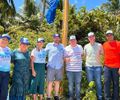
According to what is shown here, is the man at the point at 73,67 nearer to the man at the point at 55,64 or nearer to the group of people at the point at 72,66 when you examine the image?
the group of people at the point at 72,66

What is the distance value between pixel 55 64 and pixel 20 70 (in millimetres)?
1192

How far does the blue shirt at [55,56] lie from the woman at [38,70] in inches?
8.9

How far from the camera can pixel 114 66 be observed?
1048cm

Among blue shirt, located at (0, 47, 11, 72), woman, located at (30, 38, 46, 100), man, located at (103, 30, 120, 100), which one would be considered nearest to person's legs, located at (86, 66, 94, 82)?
man, located at (103, 30, 120, 100)

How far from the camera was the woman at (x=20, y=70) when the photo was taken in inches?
387

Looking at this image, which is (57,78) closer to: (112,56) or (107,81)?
(107,81)

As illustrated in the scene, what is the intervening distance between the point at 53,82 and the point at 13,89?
1417 mm

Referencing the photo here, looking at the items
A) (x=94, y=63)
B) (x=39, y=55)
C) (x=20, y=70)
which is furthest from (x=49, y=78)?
(x=94, y=63)

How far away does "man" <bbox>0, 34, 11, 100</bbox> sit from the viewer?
374 inches

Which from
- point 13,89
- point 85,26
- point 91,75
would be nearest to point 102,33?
point 85,26

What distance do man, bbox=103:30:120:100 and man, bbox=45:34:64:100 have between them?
1.23 metres

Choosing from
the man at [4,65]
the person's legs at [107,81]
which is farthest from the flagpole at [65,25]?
the man at [4,65]

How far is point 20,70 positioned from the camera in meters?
9.84

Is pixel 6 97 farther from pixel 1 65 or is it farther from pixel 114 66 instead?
pixel 114 66
